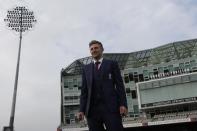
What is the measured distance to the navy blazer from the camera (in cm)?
700

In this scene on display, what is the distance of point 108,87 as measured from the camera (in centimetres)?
711

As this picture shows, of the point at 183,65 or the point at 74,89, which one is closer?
the point at 183,65

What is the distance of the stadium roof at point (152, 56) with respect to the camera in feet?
249

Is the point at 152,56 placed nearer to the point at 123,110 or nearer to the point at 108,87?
the point at 108,87

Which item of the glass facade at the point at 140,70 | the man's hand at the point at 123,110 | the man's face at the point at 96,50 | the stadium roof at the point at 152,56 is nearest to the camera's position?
the man's hand at the point at 123,110

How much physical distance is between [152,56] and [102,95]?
242 ft

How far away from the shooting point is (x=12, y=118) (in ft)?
108

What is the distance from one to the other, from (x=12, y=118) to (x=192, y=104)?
40.8 m

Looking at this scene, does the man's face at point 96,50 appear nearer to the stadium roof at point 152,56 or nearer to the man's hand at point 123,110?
the man's hand at point 123,110

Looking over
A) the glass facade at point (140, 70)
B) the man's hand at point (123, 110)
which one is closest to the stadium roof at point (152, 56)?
the glass facade at point (140, 70)

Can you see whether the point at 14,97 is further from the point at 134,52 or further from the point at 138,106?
the point at 134,52

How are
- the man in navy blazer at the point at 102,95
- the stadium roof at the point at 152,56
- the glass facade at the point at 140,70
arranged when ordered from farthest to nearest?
the stadium roof at the point at 152,56 < the glass facade at the point at 140,70 < the man in navy blazer at the point at 102,95

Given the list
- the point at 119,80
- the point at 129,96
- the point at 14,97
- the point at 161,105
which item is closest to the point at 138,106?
the point at 129,96

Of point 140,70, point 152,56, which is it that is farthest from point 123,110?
point 152,56
